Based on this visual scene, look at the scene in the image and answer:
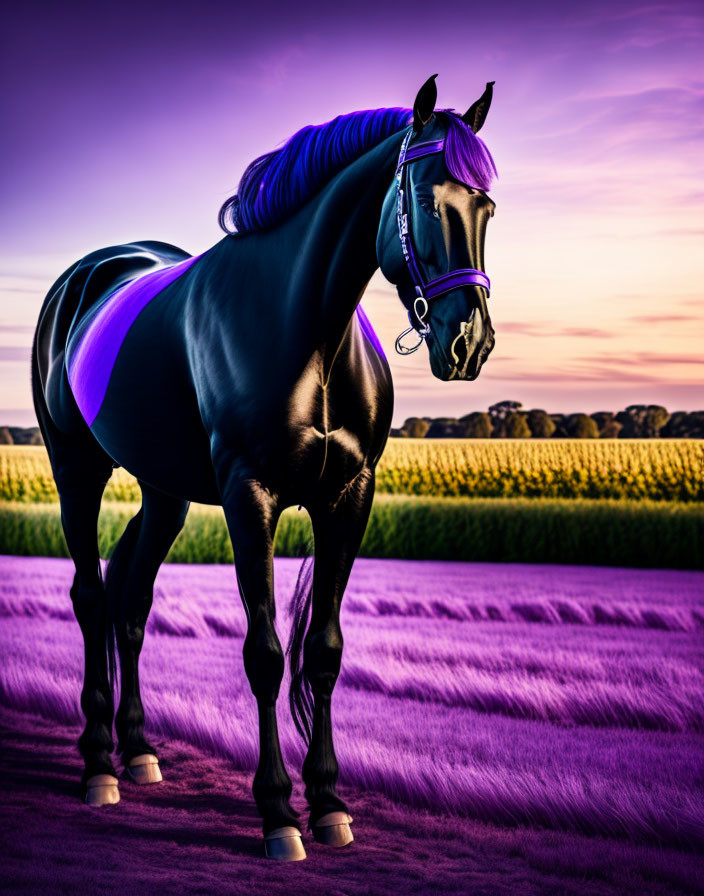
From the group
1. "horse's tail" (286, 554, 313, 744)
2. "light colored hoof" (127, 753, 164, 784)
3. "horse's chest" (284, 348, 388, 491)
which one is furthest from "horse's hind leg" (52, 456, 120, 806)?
"horse's chest" (284, 348, 388, 491)

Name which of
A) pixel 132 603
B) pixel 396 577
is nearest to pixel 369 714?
Result: pixel 132 603

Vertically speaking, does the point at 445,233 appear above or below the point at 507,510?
above

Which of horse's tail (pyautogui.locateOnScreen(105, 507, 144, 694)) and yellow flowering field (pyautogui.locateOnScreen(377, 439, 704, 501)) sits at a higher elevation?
yellow flowering field (pyautogui.locateOnScreen(377, 439, 704, 501))

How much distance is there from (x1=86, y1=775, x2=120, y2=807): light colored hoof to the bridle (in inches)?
85.9

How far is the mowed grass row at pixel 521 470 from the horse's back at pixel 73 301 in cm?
597

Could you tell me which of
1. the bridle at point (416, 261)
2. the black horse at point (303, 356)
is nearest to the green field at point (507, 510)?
the black horse at point (303, 356)

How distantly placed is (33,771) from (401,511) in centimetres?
587

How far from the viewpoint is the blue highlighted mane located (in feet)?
9.17

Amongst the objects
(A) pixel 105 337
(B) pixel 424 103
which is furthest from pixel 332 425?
(A) pixel 105 337

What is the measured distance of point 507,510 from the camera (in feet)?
30.4

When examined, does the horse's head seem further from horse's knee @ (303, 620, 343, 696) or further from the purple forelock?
horse's knee @ (303, 620, 343, 696)

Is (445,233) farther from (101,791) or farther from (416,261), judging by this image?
(101,791)

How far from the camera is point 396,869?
2664 mm

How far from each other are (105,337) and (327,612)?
1510 mm
